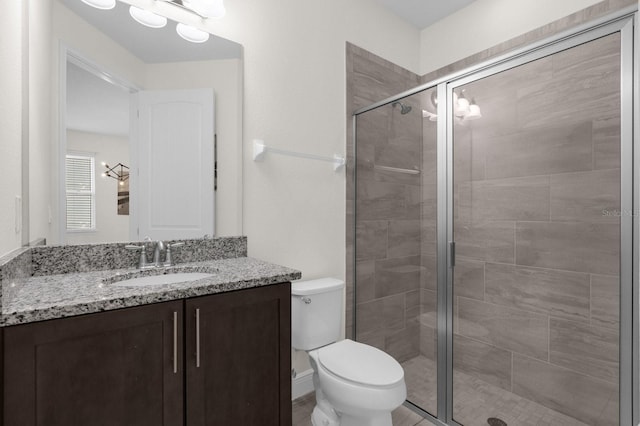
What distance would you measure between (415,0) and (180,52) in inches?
71.1

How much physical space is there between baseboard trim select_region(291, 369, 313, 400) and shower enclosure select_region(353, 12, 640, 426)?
52 cm

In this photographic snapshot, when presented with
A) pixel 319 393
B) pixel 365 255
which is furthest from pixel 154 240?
pixel 365 255

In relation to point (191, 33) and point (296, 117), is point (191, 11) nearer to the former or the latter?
point (191, 33)

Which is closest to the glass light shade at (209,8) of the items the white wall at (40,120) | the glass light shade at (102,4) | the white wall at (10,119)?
the glass light shade at (102,4)

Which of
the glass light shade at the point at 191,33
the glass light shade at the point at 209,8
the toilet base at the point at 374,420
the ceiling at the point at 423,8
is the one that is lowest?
the toilet base at the point at 374,420

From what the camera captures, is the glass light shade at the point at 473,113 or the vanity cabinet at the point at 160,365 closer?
the vanity cabinet at the point at 160,365

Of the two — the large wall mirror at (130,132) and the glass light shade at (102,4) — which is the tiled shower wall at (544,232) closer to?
the large wall mirror at (130,132)

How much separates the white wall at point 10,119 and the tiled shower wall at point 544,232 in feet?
6.30

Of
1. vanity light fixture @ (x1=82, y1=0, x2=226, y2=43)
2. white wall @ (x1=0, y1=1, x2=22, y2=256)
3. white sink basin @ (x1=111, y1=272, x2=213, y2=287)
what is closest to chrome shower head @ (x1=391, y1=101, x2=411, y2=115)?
vanity light fixture @ (x1=82, y1=0, x2=226, y2=43)

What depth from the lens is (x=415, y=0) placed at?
2.43 metres

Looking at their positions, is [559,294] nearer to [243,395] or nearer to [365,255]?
[365,255]

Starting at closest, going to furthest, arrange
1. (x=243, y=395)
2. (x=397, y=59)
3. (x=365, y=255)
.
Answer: (x=243, y=395), (x=365, y=255), (x=397, y=59)

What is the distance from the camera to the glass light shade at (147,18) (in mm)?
1518

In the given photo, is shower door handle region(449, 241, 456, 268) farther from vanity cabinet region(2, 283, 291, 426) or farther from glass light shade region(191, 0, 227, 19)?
glass light shade region(191, 0, 227, 19)
